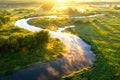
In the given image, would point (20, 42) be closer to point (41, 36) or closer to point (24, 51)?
point (24, 51)

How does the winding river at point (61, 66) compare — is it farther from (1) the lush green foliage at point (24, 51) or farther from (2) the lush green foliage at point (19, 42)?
(2) the lush green foliage at point (19, 42)

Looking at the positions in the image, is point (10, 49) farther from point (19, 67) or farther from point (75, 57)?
point (75, 57)

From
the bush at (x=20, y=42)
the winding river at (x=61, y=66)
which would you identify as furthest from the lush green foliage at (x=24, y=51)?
the winding river at (x=61, y=66)

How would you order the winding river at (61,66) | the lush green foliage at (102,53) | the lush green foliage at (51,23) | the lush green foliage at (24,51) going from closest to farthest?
the lush green foliage at (102,53)
the winding river at (61,66)
the lush green foliage at (24,51)
the lush green foliage at (51,23)

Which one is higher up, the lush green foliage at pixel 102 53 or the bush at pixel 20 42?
the bush at pixel 20 42

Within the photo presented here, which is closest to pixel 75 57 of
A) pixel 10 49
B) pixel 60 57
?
pixel 60 57

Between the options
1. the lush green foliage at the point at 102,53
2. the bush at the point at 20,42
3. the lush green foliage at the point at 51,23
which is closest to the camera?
the lush green foliage at the point at 102,53

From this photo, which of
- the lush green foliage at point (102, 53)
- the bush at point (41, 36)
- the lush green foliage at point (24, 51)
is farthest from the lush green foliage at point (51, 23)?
the lush green foliage at point (24, 51)

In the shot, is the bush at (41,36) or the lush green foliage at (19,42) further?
the bush at (41,36)
